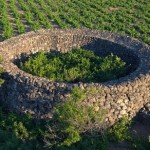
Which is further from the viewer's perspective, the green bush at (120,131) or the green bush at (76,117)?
the green bush at (120,131)

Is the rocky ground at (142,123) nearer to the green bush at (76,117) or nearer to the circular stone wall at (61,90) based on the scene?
the circular stone wall at (61,90)

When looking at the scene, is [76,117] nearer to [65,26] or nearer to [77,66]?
[77,66]

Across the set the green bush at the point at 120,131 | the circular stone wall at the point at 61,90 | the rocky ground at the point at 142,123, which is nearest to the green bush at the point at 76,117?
the circular stone wall at the point at 61,90

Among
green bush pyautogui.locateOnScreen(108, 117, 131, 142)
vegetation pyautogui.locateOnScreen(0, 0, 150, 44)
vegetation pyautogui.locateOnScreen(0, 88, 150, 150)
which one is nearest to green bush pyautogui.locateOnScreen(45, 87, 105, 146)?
vegetation pyautogui.locateOnScreen(0, 88, 150, 150)

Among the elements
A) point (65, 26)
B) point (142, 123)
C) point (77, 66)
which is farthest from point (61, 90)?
point (65, 26)

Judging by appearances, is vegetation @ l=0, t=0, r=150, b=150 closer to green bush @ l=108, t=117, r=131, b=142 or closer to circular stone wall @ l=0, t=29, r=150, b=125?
green bush @ l=108, t=117, r=131, b=142

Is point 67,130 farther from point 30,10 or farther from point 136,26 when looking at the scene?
point 30,10
